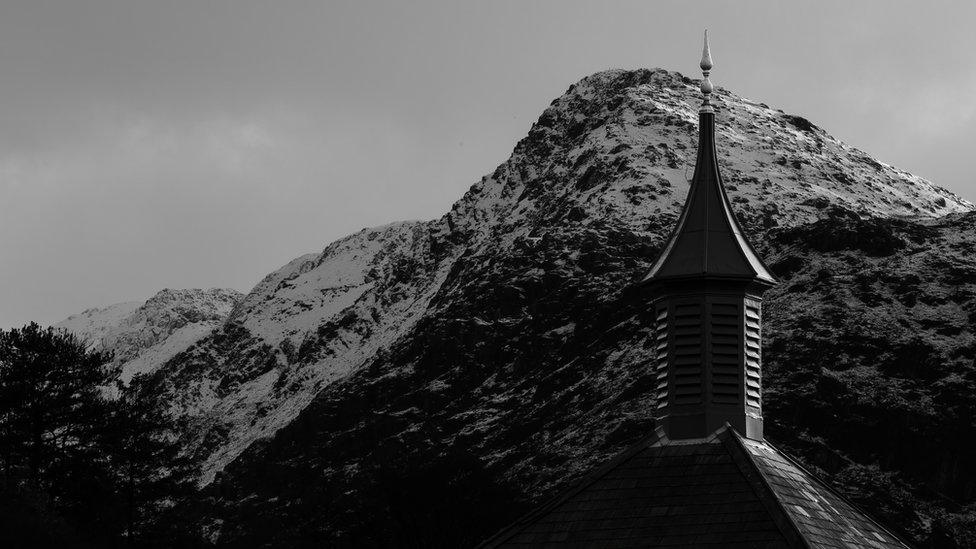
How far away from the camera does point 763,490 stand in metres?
46.1

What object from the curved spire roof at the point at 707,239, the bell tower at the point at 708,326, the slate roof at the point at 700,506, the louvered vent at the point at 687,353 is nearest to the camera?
the slate roof at the point at 700,506

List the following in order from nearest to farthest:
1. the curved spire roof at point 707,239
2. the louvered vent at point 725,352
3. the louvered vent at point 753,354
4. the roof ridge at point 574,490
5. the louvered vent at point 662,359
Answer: the roof ridge at point 574,490 → the louvered vent at point 725,352 → the louvered vent at point 753,354 → the louvered vent at point 662,359 → the curved spire roof at point 707,239

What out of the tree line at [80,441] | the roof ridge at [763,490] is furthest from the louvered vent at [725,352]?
the tree line at [80,441]

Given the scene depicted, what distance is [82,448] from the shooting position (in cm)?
7919

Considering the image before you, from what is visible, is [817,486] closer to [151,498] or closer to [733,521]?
[733,521]

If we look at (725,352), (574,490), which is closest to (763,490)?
(574,490)

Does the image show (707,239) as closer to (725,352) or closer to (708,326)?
(708,326)

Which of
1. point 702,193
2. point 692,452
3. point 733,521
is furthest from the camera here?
point 702,193

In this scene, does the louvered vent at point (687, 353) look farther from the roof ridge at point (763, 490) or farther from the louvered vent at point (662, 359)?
the roof ridge at point (763, 490)

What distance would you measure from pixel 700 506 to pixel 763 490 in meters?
1.45

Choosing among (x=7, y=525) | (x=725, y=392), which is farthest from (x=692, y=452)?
(x=7, y=525)

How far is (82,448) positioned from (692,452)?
120 feet

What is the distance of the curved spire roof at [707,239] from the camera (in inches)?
2008

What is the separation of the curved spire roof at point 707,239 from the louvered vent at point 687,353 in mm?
944
